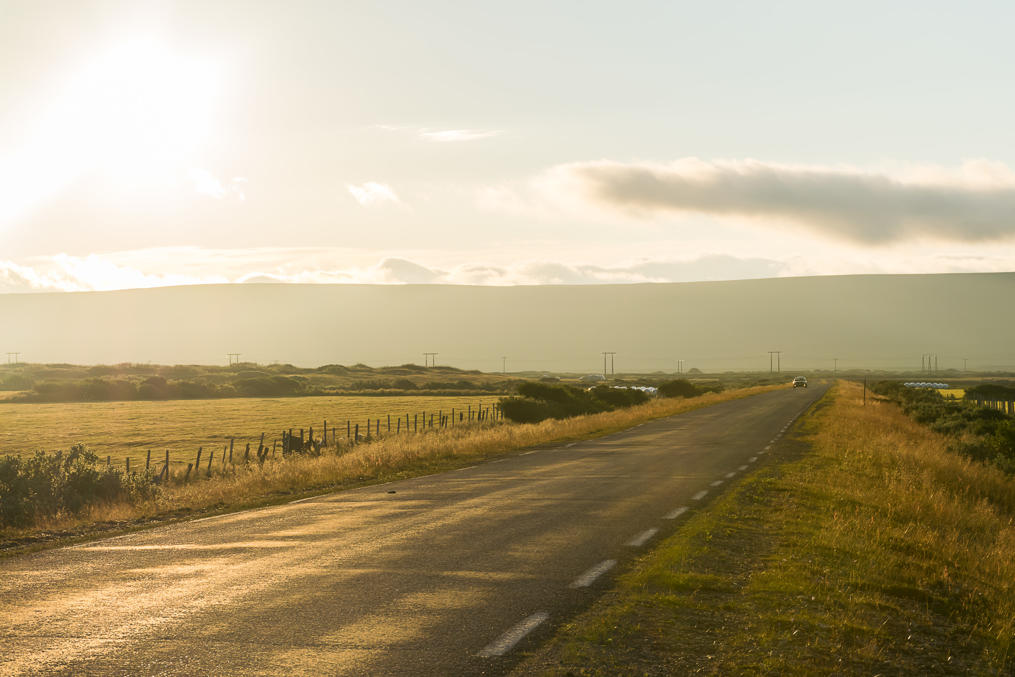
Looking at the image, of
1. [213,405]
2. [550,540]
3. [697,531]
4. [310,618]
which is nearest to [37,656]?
[310,618]

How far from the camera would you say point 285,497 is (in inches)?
695

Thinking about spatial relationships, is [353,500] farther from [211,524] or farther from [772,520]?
[772,520]

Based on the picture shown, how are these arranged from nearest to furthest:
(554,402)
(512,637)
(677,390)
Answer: (512,637), (554,402), (677,390)

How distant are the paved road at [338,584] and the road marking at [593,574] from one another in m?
0.03

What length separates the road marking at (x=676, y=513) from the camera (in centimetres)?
1419

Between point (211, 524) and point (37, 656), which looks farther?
point (211, 524)

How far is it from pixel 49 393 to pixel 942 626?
110 m

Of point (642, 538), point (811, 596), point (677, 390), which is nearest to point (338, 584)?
point (642, 538)

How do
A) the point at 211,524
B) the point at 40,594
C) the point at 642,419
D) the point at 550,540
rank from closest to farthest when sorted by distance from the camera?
1. the point at 40,594
2. the point at 550,540
3. the point at 211,524
4. the point at 642,419

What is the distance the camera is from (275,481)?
1984 cm

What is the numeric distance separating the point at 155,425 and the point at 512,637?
57.1m

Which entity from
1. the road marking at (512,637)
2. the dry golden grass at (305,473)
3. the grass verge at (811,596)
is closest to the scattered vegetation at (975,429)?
the dry golden grass at (305,473)

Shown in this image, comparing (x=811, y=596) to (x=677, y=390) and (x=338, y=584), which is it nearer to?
(x=338, y=584)

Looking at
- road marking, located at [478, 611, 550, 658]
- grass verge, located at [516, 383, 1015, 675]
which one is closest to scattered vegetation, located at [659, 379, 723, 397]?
grass verge, located at [516, 383, 1015, 675]
